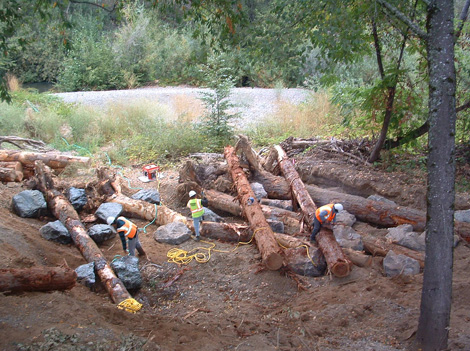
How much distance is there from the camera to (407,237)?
5.89 meters

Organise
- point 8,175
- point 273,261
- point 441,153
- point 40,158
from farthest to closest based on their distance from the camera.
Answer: point 40,158, point 8,175, point 273,261, point 441,153

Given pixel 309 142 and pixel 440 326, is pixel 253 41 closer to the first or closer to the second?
pixel 440 326

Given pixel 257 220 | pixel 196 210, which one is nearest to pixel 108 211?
pixel 196 210

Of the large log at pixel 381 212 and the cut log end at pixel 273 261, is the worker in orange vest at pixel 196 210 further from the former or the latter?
the large log at pixel 381 212

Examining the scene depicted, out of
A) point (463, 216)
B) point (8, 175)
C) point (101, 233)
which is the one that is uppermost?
point (463, 216)

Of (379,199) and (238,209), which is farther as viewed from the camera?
(238,209)

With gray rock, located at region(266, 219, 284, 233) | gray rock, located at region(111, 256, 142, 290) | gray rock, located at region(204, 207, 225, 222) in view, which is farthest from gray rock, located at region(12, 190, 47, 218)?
gray rock, located at region(266, 219, 284, 233)

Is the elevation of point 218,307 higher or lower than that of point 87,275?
higher

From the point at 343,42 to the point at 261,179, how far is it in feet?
13.0

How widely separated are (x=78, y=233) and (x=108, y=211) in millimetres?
1096

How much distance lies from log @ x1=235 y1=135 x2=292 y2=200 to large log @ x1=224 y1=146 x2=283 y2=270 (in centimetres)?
30

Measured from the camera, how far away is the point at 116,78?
21.8 meters

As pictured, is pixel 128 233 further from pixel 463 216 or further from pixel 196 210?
pixel 463 216

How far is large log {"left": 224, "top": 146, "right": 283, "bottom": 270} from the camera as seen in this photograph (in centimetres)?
544
